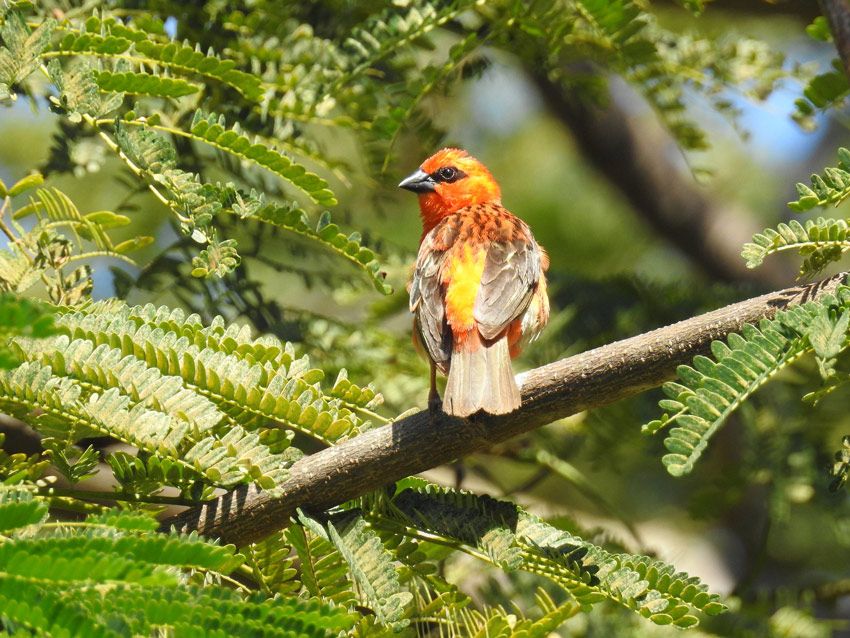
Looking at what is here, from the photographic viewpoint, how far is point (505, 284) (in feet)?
12.0

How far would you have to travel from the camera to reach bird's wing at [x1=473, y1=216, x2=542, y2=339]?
341cm

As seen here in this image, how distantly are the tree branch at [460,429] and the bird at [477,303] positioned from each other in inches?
2.8

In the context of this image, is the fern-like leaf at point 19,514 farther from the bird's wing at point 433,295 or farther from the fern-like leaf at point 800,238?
the bird's wing at point 433,295

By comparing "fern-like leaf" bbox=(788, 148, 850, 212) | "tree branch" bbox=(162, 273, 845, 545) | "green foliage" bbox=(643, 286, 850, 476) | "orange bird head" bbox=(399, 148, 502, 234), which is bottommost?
"orange bird head" bbox=(399, 148, 502, 234)

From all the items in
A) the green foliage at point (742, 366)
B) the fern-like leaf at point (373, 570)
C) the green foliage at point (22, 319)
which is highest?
the green foliage at point (22, 319)

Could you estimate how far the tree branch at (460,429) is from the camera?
91.4 inches

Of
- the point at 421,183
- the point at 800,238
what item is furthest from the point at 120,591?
the point at 421,183

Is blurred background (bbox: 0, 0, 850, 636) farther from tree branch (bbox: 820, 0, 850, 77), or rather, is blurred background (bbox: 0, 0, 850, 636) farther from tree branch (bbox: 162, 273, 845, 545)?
tree branch (bbox: 162, 273, 845, 545)

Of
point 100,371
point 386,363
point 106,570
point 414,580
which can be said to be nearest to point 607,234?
point 386,363

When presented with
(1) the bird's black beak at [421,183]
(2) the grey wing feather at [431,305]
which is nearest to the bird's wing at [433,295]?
(2) the grey wing feather at [431,305]

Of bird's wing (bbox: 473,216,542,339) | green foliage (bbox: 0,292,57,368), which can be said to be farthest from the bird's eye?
green foliage (bbox: 0,292,57,368)

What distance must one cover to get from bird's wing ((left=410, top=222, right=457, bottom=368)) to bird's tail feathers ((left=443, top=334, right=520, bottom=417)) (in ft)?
0.37

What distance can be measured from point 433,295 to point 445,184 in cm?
148

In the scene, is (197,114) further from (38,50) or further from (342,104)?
(342,104)
